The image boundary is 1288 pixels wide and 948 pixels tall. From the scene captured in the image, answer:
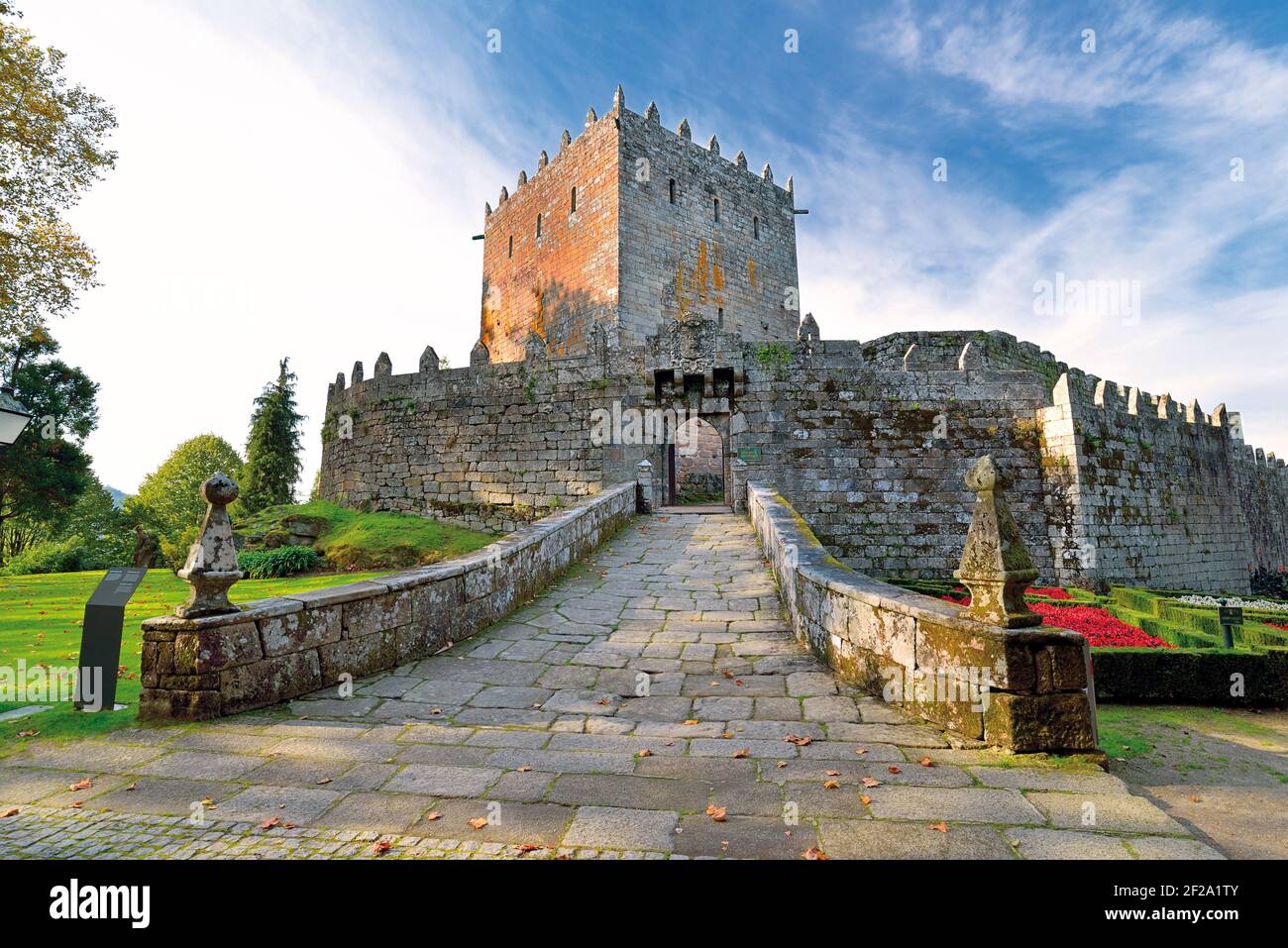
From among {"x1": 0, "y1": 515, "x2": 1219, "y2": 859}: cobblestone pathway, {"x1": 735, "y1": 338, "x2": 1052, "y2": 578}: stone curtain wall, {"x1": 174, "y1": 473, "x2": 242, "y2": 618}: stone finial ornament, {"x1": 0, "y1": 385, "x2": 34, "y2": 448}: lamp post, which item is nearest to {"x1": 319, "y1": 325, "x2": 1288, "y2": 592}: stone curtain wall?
{"x1": 735, "y1": 338, "x2": 1052, "y2": 578}: stone curtain wall

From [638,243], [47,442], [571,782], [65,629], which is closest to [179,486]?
[47,442]

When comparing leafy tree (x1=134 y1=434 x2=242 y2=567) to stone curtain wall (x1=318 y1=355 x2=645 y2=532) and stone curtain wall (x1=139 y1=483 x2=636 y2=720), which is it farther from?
stone curtain wall (x1=139 y1=483 x2=636 y2=720)

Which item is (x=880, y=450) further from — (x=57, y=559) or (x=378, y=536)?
(x=57, y=559)

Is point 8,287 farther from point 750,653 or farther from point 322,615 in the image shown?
point 750,653

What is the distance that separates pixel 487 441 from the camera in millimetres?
15906

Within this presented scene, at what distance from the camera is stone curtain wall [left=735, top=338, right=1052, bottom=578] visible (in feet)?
44.6

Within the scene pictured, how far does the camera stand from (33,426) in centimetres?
2495

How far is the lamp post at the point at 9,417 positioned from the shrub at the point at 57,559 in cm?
3364

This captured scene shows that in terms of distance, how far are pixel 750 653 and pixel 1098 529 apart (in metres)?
12.5

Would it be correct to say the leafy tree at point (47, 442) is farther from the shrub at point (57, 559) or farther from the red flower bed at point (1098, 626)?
the red flower bed at point (1098, 626)

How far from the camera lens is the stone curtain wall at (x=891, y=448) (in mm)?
13594

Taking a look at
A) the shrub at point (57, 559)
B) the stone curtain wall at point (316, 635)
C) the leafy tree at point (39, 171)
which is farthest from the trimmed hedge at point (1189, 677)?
the shrub at point (57, 559)
